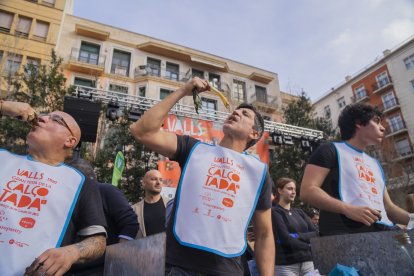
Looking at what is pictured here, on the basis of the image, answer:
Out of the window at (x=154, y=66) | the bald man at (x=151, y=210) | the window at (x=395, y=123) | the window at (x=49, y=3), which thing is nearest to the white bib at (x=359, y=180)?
the bald man at (x=151, y=210)

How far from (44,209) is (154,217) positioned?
8.16ft

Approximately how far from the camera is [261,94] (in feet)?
76.7

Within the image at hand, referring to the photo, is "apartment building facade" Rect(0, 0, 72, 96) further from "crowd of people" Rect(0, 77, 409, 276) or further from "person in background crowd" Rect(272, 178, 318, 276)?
"crowd of people" Rect(0, 77, 409, 276)

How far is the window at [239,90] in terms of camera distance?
22.4m

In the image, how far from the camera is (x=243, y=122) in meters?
2.09

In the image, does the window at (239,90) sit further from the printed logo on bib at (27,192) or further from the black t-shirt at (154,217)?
the printed logo on bib at (27,192)

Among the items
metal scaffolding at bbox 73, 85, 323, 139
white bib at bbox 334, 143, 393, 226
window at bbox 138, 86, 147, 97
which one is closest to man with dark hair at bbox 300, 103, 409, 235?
white bib at bbox 334, 143, 393, 226

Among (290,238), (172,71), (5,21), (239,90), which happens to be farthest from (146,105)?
(239,90)

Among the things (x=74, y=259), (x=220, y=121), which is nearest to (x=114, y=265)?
(x=74, y=259)

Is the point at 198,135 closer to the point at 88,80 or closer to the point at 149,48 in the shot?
the point at 88,80

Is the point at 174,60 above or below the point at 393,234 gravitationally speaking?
above

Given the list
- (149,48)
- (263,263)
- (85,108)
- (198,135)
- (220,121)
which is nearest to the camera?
(263,263)

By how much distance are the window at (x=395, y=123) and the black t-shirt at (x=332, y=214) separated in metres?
30.5

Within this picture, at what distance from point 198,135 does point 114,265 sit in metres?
9.41
